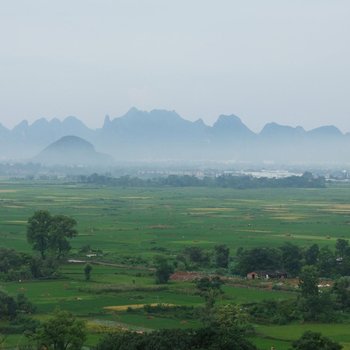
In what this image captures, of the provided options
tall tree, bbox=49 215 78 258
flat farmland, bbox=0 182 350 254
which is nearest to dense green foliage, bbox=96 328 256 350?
tall tree, bbox=49 215 78 258

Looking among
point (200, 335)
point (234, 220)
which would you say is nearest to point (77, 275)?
point (200, 335)

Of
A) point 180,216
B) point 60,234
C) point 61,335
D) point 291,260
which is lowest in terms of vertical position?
point 61,335

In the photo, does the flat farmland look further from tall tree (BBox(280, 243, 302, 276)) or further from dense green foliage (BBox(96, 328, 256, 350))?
dense green foliage (BBox(96, 328, 256, 350))

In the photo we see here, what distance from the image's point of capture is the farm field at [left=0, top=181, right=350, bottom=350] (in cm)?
2366

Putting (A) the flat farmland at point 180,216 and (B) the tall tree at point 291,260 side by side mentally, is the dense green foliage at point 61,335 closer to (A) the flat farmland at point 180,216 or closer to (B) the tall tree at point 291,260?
(B) the tall tree at point 291,260

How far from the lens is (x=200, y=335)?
17438mm

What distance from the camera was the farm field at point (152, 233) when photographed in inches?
931

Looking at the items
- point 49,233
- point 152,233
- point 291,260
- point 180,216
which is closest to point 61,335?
point 291,260

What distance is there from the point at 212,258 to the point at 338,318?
11163 millimetres

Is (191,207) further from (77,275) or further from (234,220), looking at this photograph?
(77,275)

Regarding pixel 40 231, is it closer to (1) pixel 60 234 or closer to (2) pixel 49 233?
(2) pixel 49 233

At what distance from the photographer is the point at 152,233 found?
44312mm

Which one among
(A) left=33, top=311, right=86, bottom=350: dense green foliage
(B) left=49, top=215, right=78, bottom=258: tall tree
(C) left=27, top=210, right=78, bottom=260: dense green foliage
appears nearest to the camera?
(A) left=33, top=311, right=86, bottom=350: dense green foliage

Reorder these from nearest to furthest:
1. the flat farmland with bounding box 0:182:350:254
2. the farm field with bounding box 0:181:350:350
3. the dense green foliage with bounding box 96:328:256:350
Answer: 1. the dense green foliage with bounding box 96:328:256:350
2. the farm field with bounding box 0:181:350:350
3. the flat farmland with bounding box 0:182:350:254
